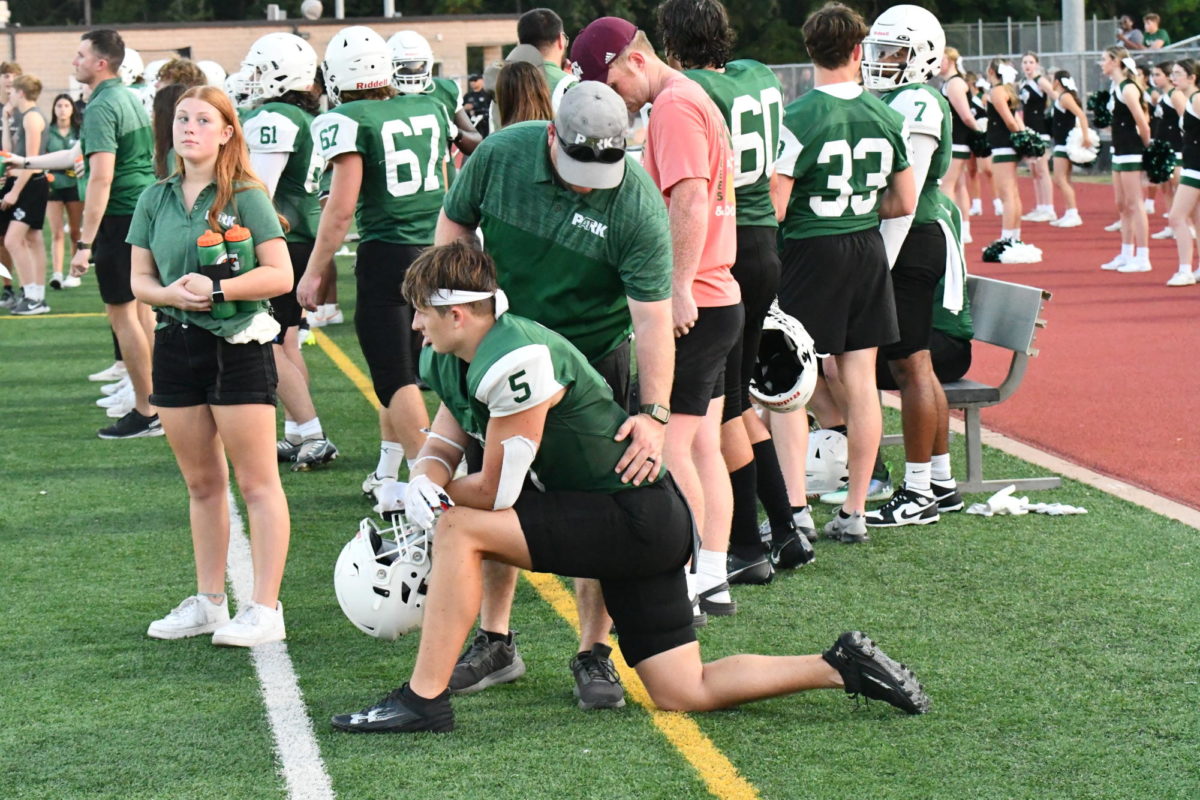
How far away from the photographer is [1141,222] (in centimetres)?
1625

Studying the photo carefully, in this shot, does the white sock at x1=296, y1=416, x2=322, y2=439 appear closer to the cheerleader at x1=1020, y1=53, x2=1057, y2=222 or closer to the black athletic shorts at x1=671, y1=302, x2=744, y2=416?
the black athletic shorts at x1=671, y1=302, x2=744, y2=416

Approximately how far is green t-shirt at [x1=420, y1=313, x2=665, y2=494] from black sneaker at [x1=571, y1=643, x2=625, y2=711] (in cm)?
74

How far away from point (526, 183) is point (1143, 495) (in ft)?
13.4

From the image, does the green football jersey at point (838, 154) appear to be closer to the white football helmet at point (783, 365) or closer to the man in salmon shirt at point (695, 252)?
the white football helmet at point (783, 365)

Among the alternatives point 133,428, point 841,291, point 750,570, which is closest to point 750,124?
point 841,291

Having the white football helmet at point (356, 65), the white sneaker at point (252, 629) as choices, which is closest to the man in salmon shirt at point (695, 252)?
the white sneaker at point (252, 629)

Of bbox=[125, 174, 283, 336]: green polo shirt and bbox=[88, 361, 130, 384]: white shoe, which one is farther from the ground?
bbox=[125, 174, 283, 336]: green polo shirt

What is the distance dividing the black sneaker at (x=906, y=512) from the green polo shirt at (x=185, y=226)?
3041mm

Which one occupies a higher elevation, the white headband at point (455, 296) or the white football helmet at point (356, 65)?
the white football helmet at point (356, 65)

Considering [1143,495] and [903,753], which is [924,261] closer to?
[1143,495]

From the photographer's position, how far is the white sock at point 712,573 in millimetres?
5840

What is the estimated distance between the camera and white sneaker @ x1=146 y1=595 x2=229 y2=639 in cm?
575

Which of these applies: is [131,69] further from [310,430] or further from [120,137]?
[310,430]

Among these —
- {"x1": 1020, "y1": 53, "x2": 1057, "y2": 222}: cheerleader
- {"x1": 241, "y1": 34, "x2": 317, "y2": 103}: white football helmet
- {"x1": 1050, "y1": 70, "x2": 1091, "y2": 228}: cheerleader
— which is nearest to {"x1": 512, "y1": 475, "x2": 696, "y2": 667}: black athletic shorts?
{"x1": 241, "y1": 34, "x2": 317, "y2": 103}: white football helmet
